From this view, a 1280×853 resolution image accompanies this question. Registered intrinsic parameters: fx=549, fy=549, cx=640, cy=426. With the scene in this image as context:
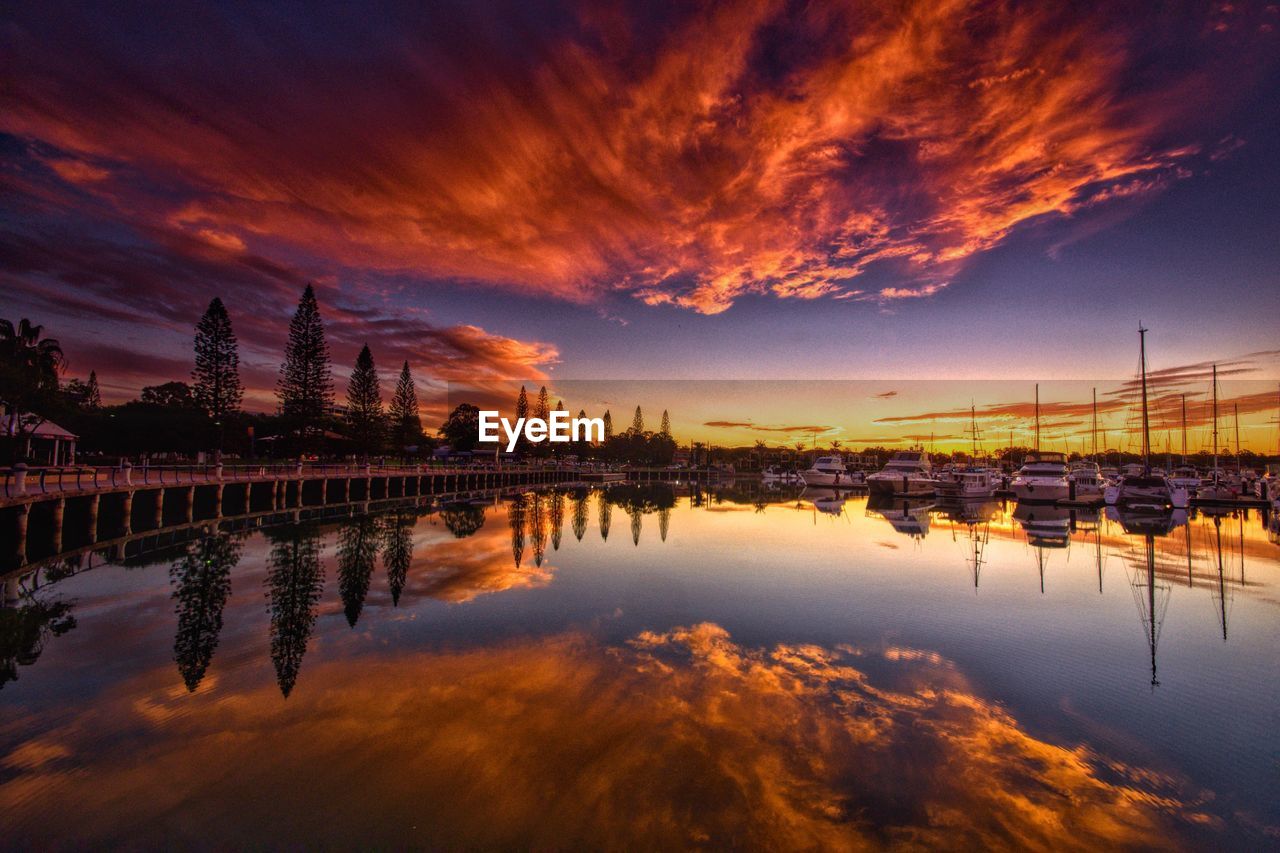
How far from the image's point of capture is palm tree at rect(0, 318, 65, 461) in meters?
38.0

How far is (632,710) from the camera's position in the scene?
26.1 ft

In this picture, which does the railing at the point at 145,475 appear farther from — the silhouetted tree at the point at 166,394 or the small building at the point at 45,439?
the silhouetted tree at the point at 166,394

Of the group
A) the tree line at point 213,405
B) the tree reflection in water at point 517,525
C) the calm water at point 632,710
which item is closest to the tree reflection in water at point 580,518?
the tree reflection in water at point 517,525

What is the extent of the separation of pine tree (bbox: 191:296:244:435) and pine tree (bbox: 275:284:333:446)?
507 centimetres

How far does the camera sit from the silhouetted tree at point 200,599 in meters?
9.67

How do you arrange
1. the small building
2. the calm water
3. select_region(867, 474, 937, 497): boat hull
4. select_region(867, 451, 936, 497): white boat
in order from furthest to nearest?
select_region(867, 451, 936, 497): white boat
select_region(867, 474, 937, 497): boat hull
the small building
the calm water

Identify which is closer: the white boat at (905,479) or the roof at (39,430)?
the roof at (39,430)

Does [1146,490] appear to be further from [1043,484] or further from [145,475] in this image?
[145,475]

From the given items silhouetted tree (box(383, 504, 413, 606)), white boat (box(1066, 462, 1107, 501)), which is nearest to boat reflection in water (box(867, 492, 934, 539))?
white boat (box(1066, 462, 1107, 501))

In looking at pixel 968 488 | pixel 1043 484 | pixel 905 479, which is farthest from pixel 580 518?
pixel 968 488

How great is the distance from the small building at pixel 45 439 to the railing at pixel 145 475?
617 centimetres

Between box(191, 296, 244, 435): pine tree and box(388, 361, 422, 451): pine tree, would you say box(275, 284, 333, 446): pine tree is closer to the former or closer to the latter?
box(191, 296, 244, 435): pine tree

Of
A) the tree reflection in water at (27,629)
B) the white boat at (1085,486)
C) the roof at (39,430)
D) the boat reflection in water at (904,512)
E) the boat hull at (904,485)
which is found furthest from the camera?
the boat hull at (904,485)

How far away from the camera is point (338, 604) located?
44.2 ft
